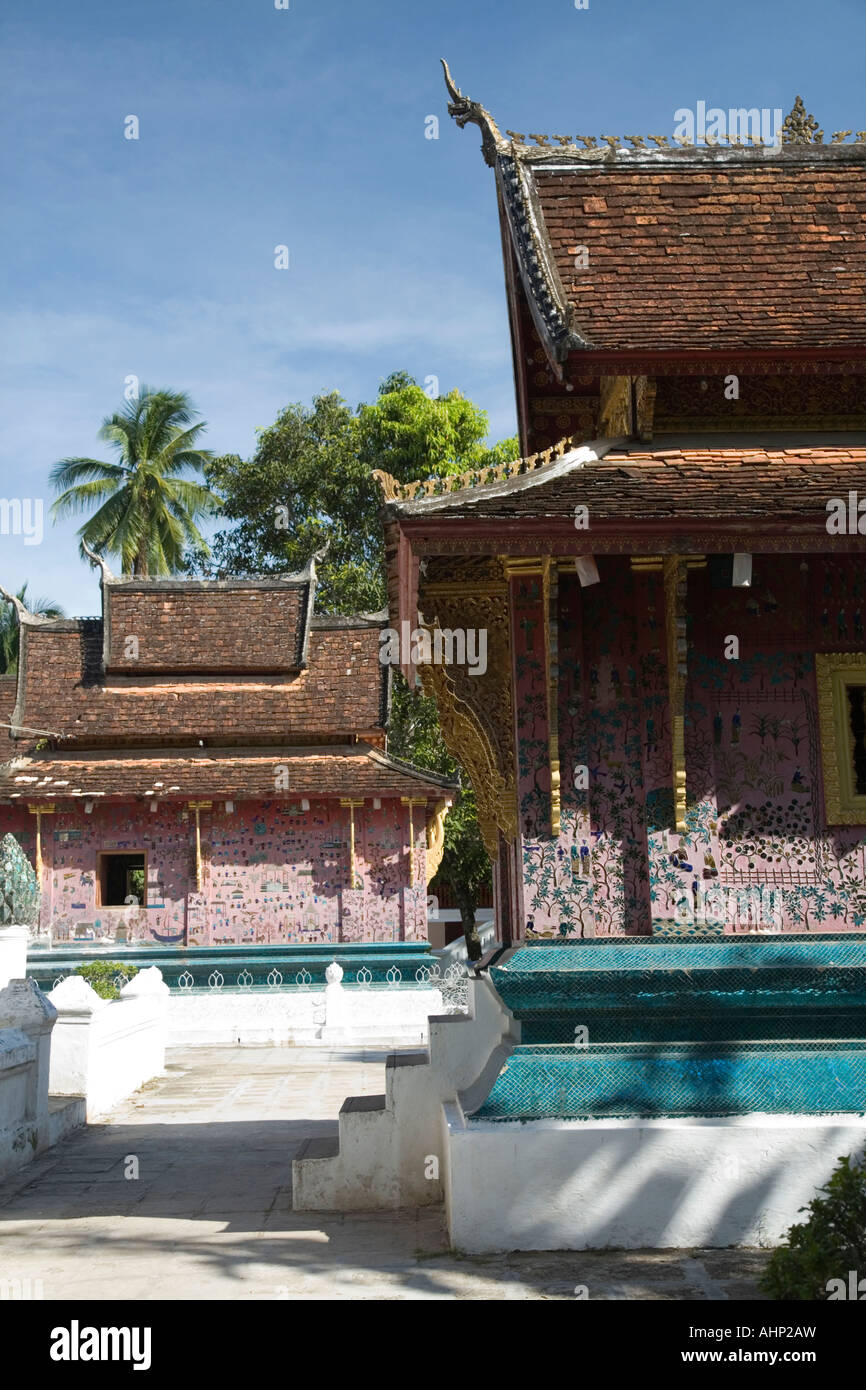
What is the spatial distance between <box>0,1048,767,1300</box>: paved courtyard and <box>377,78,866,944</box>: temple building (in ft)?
6.14

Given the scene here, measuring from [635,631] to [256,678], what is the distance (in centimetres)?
1611

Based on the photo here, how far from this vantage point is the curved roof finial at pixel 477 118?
8.53 metres

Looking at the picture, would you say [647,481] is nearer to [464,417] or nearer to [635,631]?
[635,631]

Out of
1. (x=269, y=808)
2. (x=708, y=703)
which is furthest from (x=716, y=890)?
(x=269, y=808)

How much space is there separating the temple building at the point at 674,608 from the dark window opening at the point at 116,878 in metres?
14.0

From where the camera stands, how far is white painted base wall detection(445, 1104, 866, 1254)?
620 centimetres

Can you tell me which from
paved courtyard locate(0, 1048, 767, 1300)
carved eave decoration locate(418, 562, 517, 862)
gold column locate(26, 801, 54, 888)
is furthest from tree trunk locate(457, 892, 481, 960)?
carved eave decoration locate(418, 562, 517, 862)

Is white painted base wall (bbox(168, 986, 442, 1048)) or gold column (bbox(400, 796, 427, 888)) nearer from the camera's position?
white painted base wall (bbox(168, 986, 442, 1048))

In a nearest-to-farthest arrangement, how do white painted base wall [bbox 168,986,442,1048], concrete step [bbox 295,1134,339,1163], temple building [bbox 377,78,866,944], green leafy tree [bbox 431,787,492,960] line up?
temple building [bbox 377,78,866,944]
concrete step [bbox 295,1134,339,1163]
white painted base wall [bbox 168,986,442,1048]
green leafy tree [bbox 431,787,492,960]

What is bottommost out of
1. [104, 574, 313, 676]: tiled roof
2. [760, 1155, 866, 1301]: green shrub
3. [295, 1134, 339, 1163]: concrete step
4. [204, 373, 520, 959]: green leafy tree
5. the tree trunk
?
the tree trunk

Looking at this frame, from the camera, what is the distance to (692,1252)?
6.13 metres

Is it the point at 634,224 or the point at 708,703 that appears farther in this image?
the point at 634,224

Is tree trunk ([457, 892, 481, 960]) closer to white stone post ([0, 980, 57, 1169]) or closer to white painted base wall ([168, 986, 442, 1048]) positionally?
white painted base wall ([168, 986, 442, 1048])

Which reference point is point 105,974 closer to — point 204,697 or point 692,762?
point 204,697
